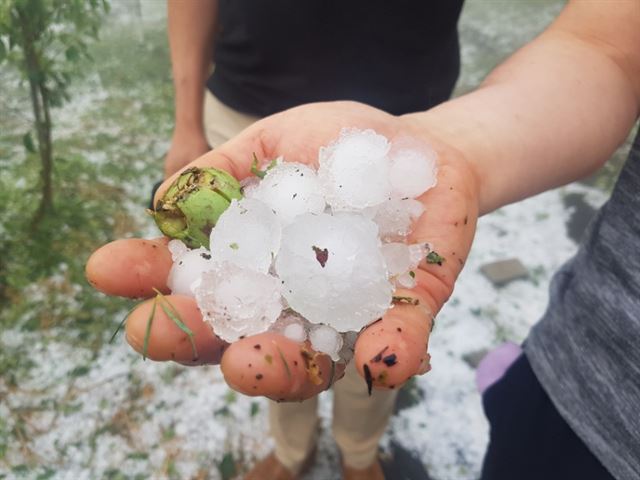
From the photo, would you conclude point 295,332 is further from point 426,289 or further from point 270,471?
point 270,471

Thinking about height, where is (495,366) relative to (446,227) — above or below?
below

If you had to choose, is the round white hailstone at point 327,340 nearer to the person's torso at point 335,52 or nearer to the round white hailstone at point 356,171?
the round white hailstone at point 356,171

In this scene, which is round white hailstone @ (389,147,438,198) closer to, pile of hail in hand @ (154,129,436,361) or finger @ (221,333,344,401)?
pile of hail in hand @ (154,129,436,361)

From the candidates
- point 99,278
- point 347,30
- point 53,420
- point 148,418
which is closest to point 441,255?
point 99,278

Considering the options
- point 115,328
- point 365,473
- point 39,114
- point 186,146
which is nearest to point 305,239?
point 186,146

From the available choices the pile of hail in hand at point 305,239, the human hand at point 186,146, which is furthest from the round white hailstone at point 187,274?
the human hand at point 186,146

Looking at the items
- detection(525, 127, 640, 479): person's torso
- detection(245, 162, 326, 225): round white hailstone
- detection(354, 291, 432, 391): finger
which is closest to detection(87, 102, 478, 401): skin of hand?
detection(354, 291, 432, 391): finger

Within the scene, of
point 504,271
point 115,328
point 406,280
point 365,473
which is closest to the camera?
point 406,280

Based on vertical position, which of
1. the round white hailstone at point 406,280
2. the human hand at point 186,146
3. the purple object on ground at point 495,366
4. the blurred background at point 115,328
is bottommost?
the blurred background at point 115,328
